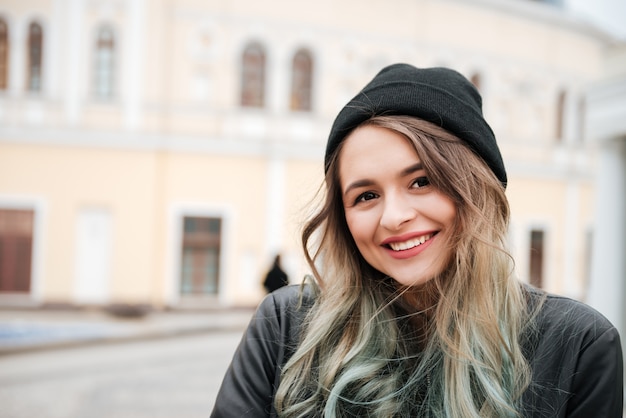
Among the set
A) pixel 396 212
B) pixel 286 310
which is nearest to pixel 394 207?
pixel 396 212

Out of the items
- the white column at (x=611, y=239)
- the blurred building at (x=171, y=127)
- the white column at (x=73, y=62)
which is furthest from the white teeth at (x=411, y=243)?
the white column at (x=73, y=62)

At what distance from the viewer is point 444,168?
145 cm

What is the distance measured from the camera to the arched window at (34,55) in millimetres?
14141

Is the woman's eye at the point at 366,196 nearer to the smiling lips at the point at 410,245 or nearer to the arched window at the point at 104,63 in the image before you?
the smiling lips at the point at 410,245

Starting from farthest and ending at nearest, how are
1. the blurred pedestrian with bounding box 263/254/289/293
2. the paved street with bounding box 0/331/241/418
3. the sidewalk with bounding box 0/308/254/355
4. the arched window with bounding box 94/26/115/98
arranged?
the arched window with bounding box 94/26/115/98
the sidewalk with bounding box 0/308/254/355
the blurred pedestrian with bounding box 263/254/289/293
the paved street with bounding box 0/331/241/418

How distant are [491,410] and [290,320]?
0.57m

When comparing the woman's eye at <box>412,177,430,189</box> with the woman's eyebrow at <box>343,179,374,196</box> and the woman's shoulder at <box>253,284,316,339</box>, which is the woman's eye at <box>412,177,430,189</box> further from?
the woman's shoulder at <box>253,284,316,339</box>

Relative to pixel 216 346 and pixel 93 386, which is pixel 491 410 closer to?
pixel 93 386

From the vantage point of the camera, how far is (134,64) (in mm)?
14211

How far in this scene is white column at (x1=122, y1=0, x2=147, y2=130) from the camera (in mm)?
14164

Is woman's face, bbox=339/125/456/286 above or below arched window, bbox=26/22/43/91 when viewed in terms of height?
below

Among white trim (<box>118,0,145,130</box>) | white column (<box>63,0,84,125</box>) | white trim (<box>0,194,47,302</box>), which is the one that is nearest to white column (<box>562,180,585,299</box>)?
white trim (<box>118,0,145,130</box>)

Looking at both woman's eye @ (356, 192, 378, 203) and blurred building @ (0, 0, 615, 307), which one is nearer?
woman's eye @ (356, 192, 378, 203)

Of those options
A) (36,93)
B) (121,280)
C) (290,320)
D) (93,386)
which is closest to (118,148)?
(36,93)
